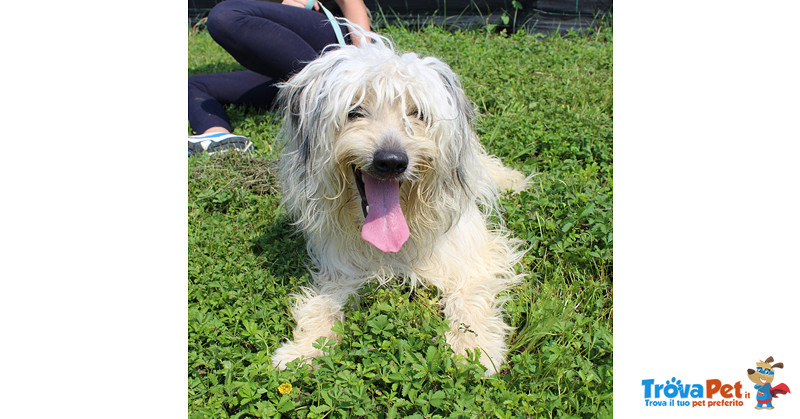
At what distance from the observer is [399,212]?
8.06 feet

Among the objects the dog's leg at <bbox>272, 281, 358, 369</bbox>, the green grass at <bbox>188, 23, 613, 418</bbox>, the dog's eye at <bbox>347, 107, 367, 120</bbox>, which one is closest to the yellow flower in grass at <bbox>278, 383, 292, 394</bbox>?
the green grass at <bbox>188, 23, 613, 418</bbox>

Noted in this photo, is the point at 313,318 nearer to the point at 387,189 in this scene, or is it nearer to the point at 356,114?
the point at 387,189

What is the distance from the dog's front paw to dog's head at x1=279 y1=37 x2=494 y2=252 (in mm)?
589

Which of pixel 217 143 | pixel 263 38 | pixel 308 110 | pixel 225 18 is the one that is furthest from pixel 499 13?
pixel 308 110

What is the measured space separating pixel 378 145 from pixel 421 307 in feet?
2.75

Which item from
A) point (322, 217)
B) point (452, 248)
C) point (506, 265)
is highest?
point (322, 217)

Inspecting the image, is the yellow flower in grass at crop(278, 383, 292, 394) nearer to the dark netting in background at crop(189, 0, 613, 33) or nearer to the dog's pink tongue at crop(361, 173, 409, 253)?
the dog's pink tongue at crop(361, 173, 409, 253)

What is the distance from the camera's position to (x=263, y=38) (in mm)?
4566

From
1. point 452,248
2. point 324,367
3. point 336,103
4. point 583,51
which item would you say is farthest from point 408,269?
point 583,51

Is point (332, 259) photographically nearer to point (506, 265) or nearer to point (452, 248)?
point (452, 248)

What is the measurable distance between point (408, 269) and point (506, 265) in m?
0.58

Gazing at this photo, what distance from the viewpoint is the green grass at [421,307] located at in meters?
1.98

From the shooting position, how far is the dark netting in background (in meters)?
6.29
